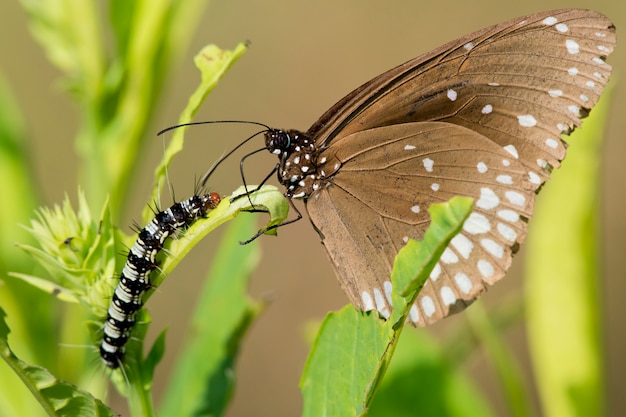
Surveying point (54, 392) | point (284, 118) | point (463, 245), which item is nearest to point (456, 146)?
point (463, 245)

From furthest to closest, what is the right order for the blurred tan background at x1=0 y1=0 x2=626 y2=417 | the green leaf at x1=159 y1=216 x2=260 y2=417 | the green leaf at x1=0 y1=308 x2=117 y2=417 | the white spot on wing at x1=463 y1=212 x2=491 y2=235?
1. the blurred tan background at x1=0 y1=0 x2=626 y2=417
2. the white spot on wing at x1=463 y1=212 x2=491 y2=235
3. the green leaf at x1=159 y1=216 x2=260 y2=417
4. the green leaf at x1=0 y1=308 x2=117 y2=417

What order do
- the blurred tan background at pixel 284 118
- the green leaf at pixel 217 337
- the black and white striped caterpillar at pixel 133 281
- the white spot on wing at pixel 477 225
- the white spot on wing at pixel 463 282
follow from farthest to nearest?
1. the blurred tan background at pixel 284 118
2. the white spot on wing at pixel 477 225
3. the white spot on wing at pixel 463 282
4. the green leaf at pixel 217 337
5. the black and white striped caterpillar at pixel 133 281

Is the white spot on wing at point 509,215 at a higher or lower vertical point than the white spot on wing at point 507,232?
higher

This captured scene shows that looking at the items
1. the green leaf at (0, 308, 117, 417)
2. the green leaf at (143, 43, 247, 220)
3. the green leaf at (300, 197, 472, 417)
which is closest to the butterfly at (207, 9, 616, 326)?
the green leaf at (300, 197, 472, 417)

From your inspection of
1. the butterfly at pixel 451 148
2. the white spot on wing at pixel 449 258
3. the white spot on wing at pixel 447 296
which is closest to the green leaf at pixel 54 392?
the butterfly at pixel 451 148

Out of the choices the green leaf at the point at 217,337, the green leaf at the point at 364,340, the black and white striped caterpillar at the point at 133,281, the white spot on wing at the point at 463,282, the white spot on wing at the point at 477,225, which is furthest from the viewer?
the white spot on wing at the point at 477,225

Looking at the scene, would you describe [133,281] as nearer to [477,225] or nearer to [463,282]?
[463,282]

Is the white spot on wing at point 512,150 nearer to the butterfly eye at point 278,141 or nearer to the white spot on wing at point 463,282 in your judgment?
the white spot on wing at point 463,282

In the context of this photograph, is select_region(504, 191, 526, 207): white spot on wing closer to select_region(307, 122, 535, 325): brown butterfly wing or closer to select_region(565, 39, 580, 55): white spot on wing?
select_region(307, 122, 535, 325): brown butterfly wing
